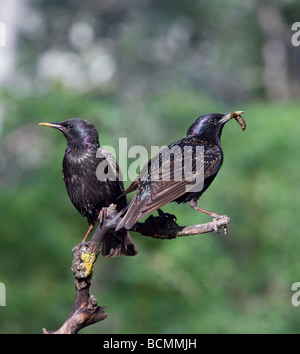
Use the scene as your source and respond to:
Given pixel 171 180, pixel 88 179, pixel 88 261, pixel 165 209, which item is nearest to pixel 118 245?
pixel 88 179

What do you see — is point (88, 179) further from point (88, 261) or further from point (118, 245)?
point (88, 261)

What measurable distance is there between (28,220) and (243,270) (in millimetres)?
4780

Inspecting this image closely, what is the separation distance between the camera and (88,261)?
9.71ft

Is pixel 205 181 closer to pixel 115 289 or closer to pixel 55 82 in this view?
pixel 115 289

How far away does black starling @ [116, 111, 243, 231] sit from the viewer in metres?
3.37

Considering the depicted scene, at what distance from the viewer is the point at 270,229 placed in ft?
44.2

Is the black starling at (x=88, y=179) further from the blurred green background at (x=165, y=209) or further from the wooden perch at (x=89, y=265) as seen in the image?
the blurred green background at (x=165, y=209)

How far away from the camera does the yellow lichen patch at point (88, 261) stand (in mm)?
2910

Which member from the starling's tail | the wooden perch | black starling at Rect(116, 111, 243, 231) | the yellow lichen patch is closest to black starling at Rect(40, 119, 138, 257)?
the starling's tail

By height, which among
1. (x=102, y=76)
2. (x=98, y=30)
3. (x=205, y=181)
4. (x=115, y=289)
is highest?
(x=98, y=30)

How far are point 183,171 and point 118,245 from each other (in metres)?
0.74

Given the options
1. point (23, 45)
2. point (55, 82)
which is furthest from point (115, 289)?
point (23, 45)

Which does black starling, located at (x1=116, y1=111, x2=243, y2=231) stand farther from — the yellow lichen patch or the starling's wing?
the yellow lichen patch

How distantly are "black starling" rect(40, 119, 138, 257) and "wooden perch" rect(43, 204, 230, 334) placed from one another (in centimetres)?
54
